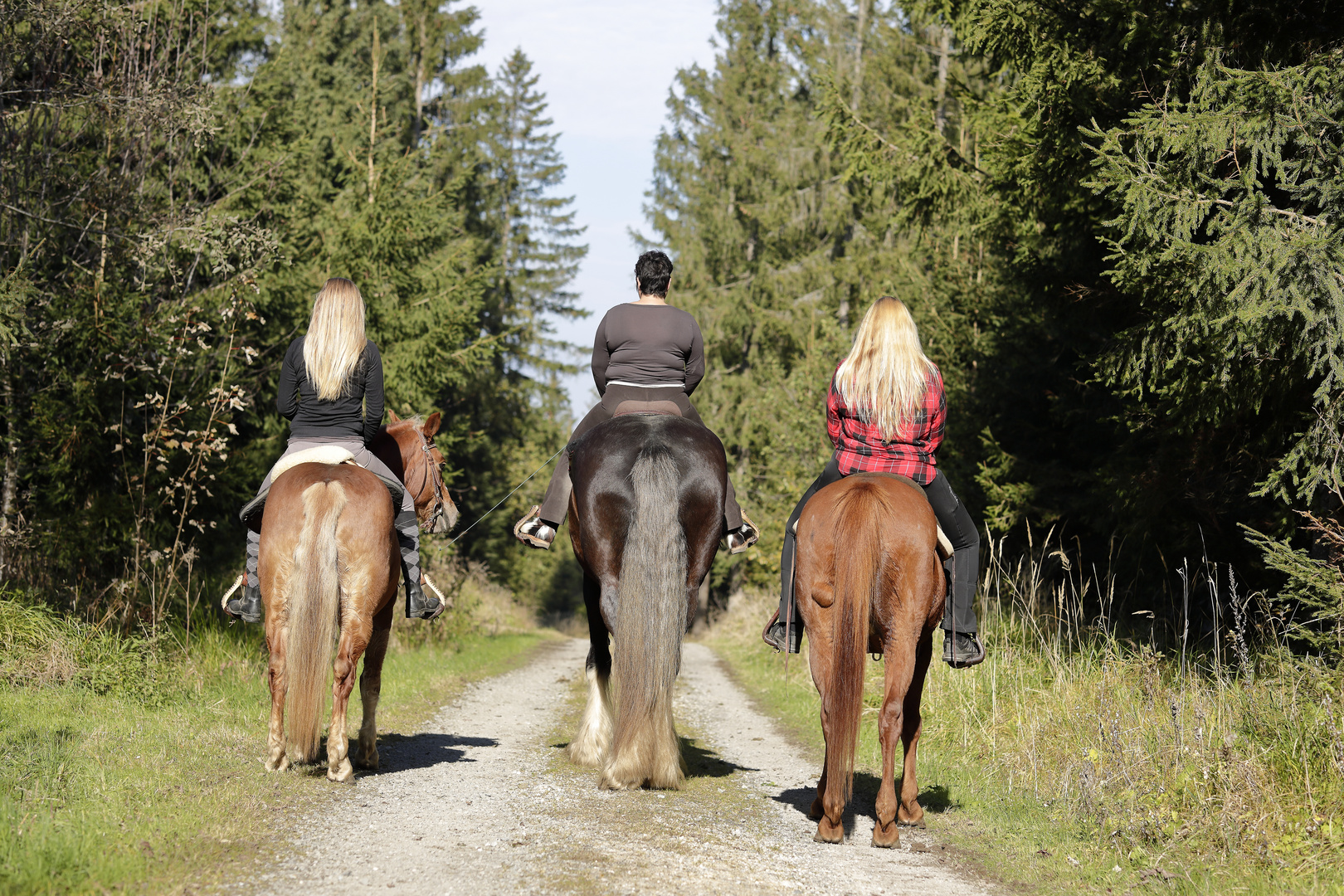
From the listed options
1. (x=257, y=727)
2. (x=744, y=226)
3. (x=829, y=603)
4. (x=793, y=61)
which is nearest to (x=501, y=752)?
(x=257, y=727)

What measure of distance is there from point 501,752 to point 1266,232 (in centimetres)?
599

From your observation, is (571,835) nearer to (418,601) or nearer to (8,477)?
(418,601)

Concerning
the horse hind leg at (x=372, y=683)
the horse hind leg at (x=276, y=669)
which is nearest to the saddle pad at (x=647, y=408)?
the horse hind leg at (x=372, y=683)

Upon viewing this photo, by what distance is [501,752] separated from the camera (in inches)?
293

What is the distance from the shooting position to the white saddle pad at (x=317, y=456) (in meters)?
6.38

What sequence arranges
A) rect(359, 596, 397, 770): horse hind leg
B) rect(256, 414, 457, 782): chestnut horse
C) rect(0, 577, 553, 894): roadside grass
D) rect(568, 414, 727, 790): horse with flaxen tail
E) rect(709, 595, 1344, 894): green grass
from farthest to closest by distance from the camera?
rect(359, 596, 397, 770): horse hind leg
rect(568, 414, 727, 790): horse with flaxen tail
rect(256, 414, 457, 782): chestnut horse
rect(709, 595, 1344, 894): green grass
rect(0, 577, 553, 894): roadside grass

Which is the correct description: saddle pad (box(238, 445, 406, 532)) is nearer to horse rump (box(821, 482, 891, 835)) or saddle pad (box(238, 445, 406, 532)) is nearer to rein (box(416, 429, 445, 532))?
rein (box(416, 429, 445, 532))

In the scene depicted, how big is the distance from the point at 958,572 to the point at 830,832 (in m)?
1.50

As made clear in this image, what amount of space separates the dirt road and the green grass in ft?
1.82

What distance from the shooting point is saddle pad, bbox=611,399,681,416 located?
266 inches

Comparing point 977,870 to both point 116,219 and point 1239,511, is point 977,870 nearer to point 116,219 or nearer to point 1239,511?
point 1239,511

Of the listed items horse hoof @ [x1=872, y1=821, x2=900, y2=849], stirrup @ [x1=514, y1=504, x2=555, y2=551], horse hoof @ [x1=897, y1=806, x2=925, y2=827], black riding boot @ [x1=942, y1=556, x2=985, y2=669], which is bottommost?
horse hoof @ [x1=897, y1=806, x2=925, y2=827]

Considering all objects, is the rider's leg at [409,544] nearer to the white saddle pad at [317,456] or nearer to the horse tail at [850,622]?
the white saddle pad at [317,456]

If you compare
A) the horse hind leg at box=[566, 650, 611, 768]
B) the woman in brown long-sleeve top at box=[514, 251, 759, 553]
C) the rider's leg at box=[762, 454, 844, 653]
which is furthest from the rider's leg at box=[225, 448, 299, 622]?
the rider's leg at box=[762, 454, 844, 653]
